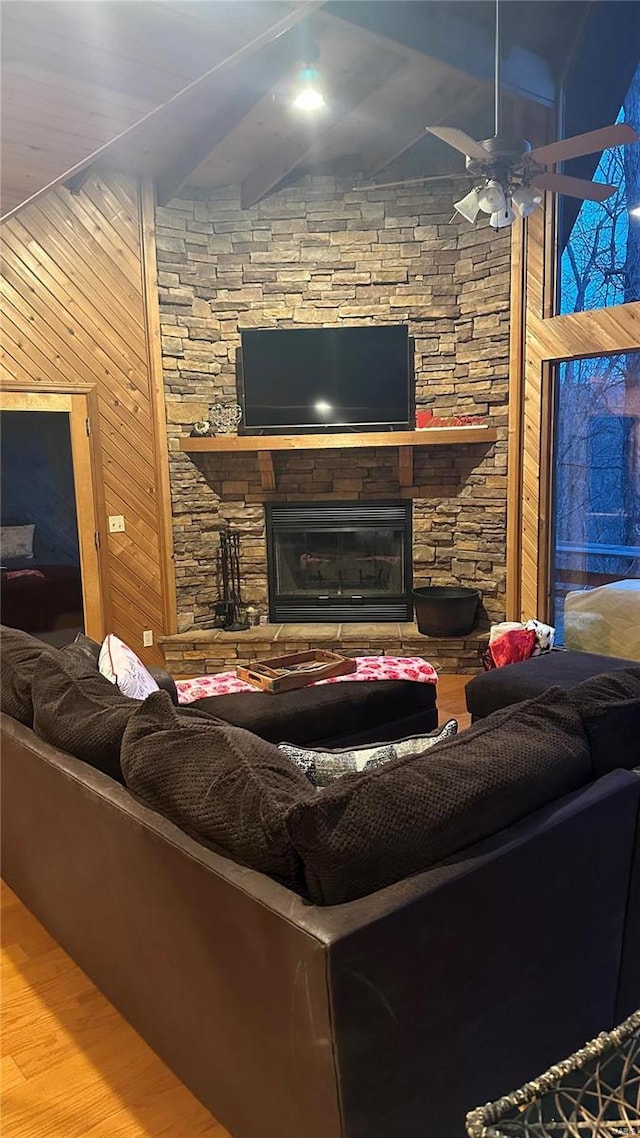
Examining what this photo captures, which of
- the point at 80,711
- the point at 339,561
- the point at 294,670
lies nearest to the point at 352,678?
the point at 294,670

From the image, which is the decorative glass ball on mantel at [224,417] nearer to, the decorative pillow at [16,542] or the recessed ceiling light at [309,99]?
the decorative pillow at [16,542]

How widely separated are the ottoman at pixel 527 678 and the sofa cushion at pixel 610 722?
1599 mm

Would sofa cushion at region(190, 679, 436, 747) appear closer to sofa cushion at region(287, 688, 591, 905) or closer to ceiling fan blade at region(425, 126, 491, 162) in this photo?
sofa cushion at region(287, 688, 591, 905)

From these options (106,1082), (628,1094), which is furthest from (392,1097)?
(106,1082)

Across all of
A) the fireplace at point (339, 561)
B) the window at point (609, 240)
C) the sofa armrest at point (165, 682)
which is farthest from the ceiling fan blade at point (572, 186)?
the sofa armrest at point (165, 682)

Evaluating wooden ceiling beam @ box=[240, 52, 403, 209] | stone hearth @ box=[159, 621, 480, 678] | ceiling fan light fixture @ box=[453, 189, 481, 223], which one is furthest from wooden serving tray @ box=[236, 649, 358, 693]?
wooden ceiling beam @ box=[240, 52, 403, 209]

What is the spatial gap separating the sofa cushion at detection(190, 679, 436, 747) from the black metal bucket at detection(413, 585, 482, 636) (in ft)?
5.54

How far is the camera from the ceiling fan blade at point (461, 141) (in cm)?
311

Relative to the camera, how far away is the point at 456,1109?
58.3 inches

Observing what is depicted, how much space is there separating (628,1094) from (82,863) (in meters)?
1.37

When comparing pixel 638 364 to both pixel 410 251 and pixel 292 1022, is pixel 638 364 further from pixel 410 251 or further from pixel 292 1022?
pixel 292 1022

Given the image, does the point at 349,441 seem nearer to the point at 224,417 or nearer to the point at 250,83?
the point at 224,417

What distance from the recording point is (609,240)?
188 inches

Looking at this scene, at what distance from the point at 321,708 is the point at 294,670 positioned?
1.51ft
